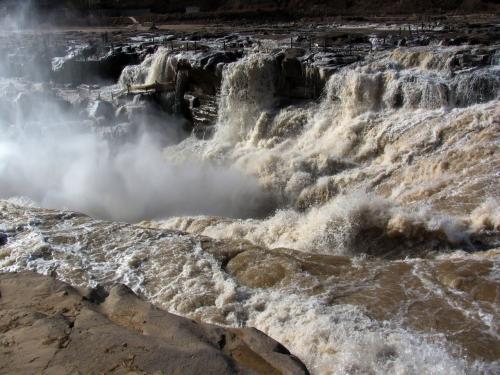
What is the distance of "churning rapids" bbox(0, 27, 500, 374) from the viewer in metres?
6.46

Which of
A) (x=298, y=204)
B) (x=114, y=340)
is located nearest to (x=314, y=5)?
(x=298, y=204)

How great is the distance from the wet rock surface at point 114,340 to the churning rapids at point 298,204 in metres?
1.39

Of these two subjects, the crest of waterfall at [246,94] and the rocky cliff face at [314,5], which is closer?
the crest of waterfall at [246,94]

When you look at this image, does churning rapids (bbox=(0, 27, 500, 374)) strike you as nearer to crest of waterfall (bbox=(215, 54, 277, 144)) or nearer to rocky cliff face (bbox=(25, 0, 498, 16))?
crest of waterfall (bbox=(215, 54, 277, 144))

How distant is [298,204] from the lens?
467 inches

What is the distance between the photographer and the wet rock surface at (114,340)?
4301 mm

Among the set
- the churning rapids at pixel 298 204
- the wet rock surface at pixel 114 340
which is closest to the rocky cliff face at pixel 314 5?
the churning rapids at pixel 298 204

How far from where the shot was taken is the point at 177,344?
15.2 feet

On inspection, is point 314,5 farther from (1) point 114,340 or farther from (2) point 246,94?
(1) point 114,340

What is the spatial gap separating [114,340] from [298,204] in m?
7.69

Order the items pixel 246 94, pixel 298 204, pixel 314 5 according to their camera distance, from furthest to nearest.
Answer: pixel 314 5, pixel 246 94, pixel 298 204

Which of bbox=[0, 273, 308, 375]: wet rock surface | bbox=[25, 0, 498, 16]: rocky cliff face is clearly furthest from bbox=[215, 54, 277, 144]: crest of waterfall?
bbox=[25, 0, 498, 16]: rocky cliff face

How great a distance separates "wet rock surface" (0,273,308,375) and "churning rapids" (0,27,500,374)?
1.39 metres

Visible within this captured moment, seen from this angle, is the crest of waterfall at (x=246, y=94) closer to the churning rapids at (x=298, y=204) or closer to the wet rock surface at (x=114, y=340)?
the churning rapids at (x=298, y=204)
